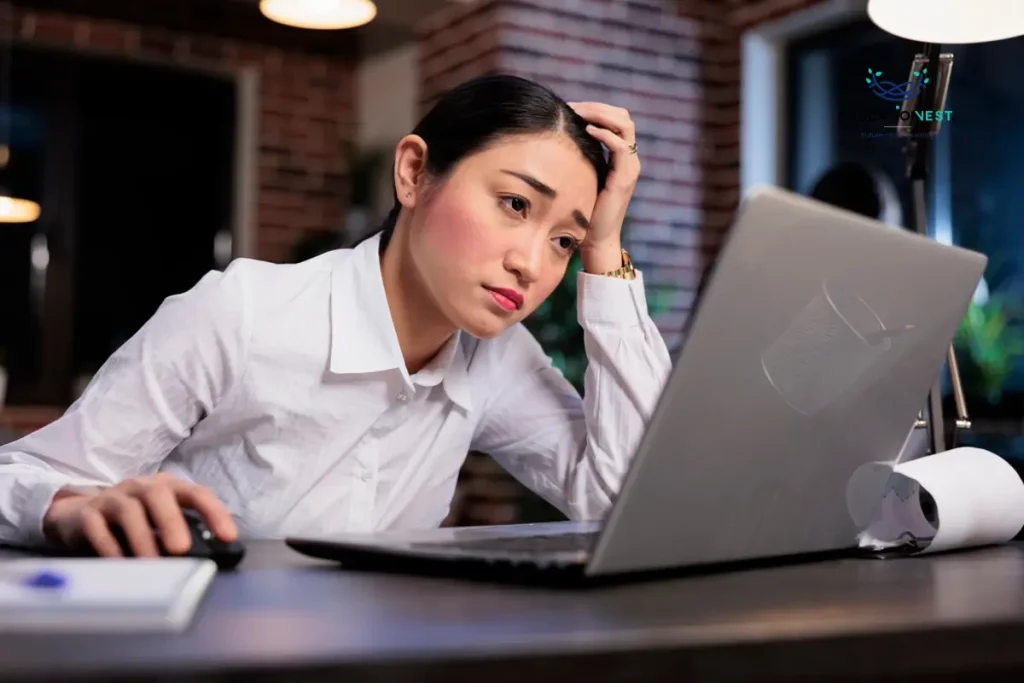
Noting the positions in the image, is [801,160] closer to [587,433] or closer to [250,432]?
[587,433]

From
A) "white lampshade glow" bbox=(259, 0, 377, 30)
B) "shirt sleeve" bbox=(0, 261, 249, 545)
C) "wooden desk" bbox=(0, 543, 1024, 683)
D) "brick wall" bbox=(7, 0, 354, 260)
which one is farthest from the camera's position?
"brick wall" bbox=(7, 0, 354, 260)

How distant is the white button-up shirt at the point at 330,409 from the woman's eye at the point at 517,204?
19 cm

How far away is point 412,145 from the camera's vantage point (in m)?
Result: 1.41

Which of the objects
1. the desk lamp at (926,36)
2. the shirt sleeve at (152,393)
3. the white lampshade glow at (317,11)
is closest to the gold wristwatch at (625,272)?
the desk lamp at (926,36)

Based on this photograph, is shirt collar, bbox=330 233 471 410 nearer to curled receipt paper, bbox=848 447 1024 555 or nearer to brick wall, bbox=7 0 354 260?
curled receipt paper, bbox=848 447 1024 555

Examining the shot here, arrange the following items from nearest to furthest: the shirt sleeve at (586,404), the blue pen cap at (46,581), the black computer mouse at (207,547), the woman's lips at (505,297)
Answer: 1. the blue pen cap at (46,581)
2. the black computer mouse at (207,547)
3. the woman's lips at (505,297)
4. the shirt sleeve at (586,404)

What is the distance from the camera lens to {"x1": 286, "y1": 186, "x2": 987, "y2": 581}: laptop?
62cm

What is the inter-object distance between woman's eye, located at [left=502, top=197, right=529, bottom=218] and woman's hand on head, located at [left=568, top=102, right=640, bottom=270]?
0.52 feet

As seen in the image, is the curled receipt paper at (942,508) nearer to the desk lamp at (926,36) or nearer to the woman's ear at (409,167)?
the desk lamp at (926,36)

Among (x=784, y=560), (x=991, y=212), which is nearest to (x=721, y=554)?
(x=784, y=560)

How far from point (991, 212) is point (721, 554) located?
3.38 m

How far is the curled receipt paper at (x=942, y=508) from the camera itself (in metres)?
0.94

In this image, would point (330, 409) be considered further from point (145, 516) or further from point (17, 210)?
point (17, 210)

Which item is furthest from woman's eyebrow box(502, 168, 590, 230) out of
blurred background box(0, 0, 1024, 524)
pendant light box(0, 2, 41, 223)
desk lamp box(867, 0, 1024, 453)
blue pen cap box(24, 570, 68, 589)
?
pendant light box(0, 2, 41, 223)
